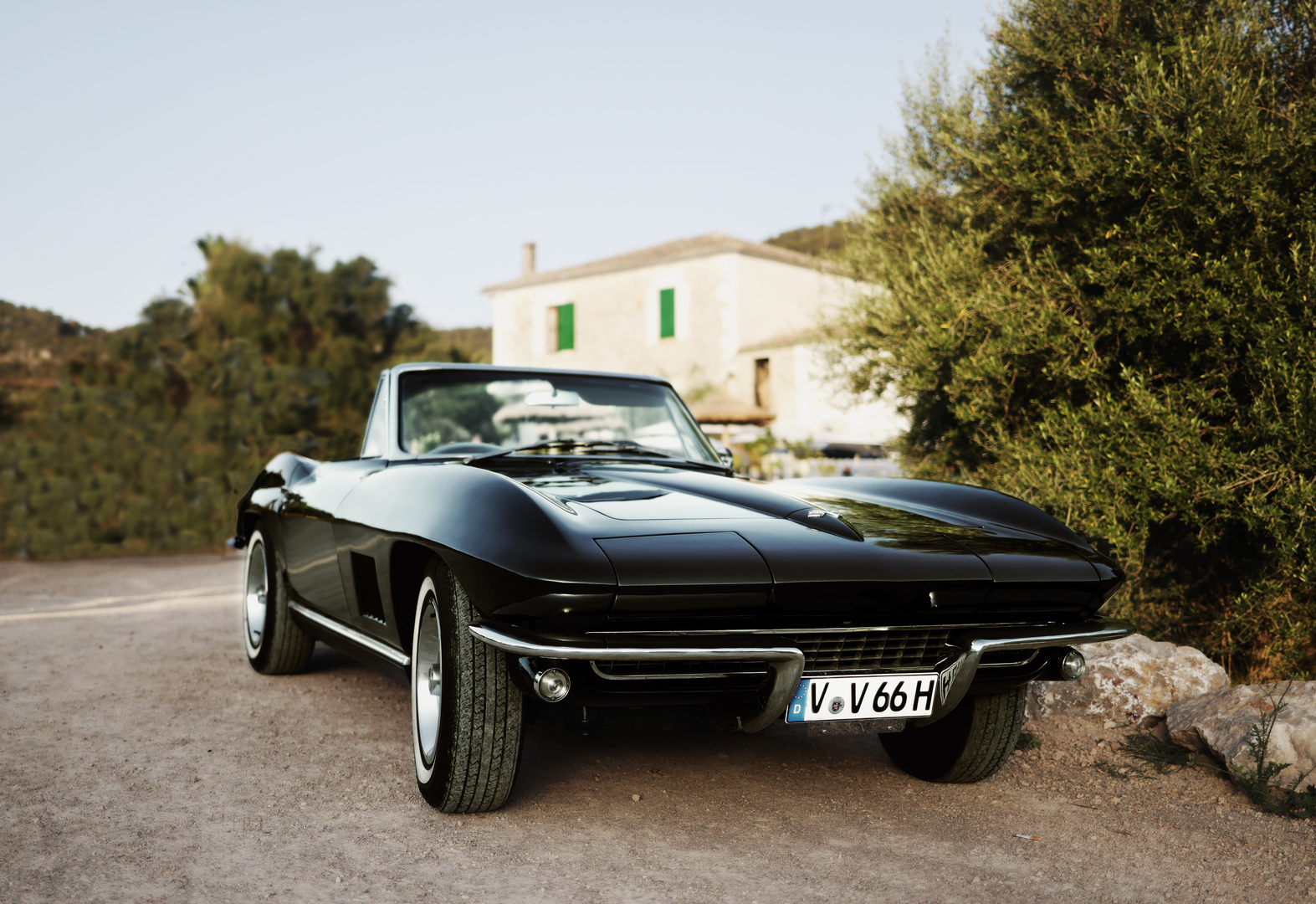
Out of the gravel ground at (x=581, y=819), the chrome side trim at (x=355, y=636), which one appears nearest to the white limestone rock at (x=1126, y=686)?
the gravel ground at (x=581, y=819)

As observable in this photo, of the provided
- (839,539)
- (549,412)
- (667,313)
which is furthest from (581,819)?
(667,313)

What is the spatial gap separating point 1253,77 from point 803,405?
57.3 feet

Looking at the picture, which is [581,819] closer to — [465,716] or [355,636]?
[465,716]

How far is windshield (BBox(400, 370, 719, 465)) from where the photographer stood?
15.0ft

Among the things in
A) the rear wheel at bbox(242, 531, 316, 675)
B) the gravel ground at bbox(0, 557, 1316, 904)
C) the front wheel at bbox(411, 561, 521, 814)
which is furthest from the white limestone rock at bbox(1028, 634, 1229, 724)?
the rear wheel at bbox(242, 531, 316, 675)

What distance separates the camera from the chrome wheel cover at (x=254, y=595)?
528cm

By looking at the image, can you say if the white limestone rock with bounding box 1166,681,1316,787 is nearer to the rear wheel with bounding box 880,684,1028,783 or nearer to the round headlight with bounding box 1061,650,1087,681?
the rear wheel with bounding box 880,684,1028,783

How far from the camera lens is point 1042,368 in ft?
23.3

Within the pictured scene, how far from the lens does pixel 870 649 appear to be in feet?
9.32

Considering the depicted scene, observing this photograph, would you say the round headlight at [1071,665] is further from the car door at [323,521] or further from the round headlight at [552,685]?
the car door at [323,521]

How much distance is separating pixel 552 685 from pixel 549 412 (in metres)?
2.28

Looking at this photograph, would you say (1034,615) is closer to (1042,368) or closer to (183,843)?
(183,843)

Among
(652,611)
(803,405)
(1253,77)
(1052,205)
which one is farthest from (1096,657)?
(803,405)

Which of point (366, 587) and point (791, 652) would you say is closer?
point (791, 652)
